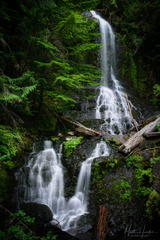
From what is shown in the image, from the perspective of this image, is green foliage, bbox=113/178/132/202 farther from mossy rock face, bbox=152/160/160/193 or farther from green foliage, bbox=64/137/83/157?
green foliage, bbox=64/137/83/157

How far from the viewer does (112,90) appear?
518 inches

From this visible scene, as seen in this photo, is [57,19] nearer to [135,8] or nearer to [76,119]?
[76,119]

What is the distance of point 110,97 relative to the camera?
12352 millimetres

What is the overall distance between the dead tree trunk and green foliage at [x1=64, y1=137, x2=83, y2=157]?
3055 millimetres

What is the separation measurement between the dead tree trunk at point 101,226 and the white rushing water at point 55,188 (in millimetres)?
940

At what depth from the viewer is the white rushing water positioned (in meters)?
5.71

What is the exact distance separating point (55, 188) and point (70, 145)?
2.11m

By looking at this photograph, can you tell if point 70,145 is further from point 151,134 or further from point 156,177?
point 156,177

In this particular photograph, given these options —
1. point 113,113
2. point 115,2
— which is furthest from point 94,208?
point 115,2

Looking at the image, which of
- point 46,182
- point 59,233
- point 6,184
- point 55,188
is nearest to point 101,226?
point 59,233

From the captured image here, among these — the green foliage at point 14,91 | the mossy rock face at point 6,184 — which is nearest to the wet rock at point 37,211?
the mossy rock face at point 6,184

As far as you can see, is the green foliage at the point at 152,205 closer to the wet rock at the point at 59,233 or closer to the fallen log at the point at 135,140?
the fallen log at the point at 135,140

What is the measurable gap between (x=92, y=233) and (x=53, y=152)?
12.8ft

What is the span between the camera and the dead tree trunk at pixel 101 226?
14.3 feet
